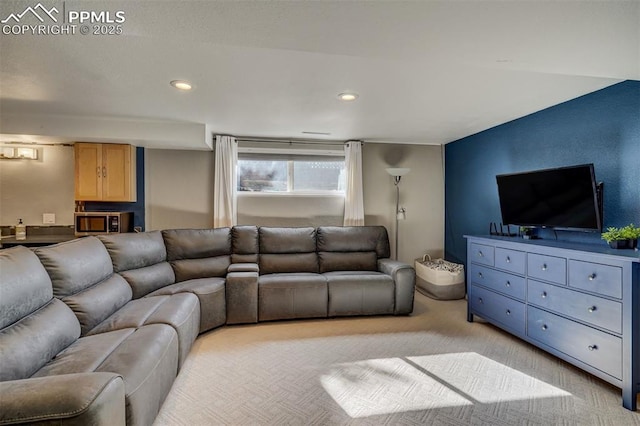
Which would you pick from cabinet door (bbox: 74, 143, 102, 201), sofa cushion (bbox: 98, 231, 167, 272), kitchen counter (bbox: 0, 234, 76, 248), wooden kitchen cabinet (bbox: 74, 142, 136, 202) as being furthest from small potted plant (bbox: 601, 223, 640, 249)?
kitchen counter (bbox: 0, 234, 76, 248)

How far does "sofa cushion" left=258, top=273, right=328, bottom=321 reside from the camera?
3398 mm

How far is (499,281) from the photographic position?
3021 millimetres

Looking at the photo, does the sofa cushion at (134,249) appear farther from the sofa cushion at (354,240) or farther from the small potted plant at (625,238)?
the small potted plant at (625,238)

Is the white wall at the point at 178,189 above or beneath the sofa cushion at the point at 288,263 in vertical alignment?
above

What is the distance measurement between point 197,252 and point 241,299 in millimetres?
889

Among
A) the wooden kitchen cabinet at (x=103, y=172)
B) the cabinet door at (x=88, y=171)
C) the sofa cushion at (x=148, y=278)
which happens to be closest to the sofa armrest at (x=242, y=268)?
the sofa cushion at (x=148, y=278)

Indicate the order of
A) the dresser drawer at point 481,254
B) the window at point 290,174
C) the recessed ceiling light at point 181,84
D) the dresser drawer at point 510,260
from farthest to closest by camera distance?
the window at point 290,174 → the dresser drawer at point 481,254 → the dresser drawer at point 510,260 → the recessed ceiling light at point 181,84

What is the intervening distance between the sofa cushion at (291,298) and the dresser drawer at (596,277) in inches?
90.5

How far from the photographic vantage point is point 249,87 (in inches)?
102

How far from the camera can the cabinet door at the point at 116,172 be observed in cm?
395

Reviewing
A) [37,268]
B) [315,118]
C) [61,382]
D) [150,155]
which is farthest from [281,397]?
[150,155]

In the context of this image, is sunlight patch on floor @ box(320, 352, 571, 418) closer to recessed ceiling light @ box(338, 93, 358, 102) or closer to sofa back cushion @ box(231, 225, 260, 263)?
sofa back cushion @ box(231, 225, 260, 263)

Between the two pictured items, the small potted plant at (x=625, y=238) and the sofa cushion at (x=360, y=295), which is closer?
the small potted plant at (x=625, y=238)

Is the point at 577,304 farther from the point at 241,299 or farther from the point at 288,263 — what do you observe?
the point at 241,299
